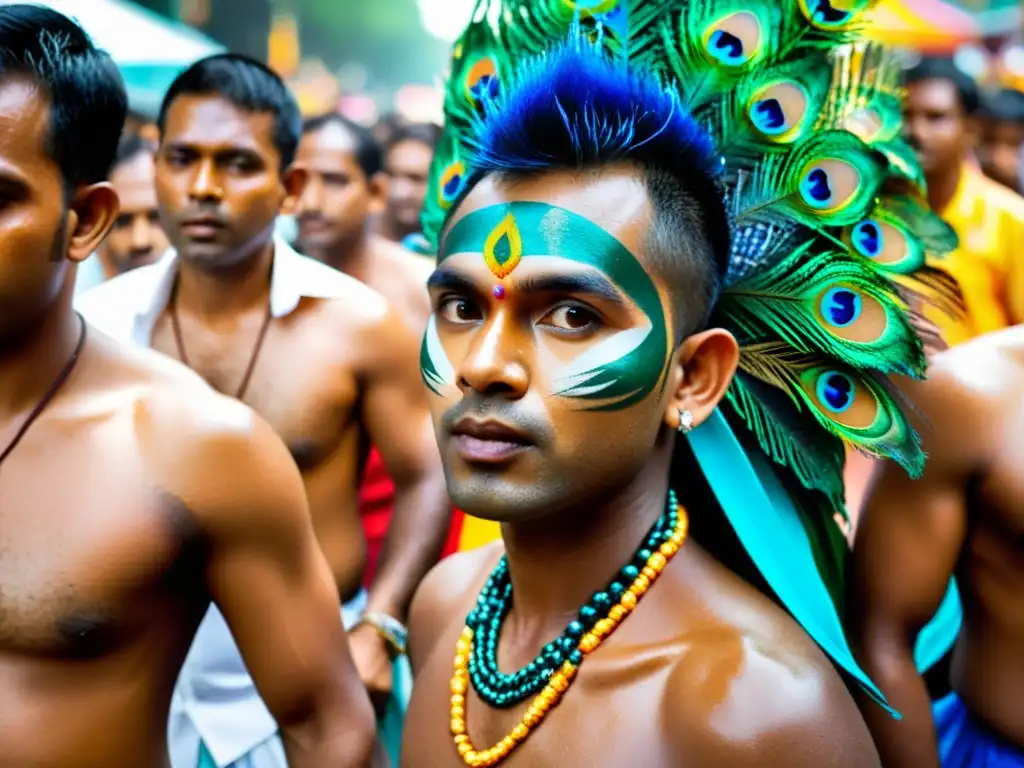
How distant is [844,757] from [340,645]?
1134mm

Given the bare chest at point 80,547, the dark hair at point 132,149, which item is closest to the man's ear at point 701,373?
the bare chest at point 80,547

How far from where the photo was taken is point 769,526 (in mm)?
2082

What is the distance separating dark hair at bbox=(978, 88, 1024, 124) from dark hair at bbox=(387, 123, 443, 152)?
12.6ft

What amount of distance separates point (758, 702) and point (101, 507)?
3.99 ft

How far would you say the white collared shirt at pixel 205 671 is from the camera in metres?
3.14

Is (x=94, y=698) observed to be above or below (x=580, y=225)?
below

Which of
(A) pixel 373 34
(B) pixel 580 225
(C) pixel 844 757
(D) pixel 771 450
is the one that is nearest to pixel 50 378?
(B) pixel 580 225

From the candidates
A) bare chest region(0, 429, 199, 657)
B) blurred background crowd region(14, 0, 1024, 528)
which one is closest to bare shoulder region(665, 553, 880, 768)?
bare chest region(0, 429, 199, 657)

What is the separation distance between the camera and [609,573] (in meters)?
1.95

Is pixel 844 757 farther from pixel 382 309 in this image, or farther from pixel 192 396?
pixel 382 309

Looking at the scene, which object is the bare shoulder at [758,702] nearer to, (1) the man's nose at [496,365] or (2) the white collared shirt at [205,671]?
(1) the man's nose at [496,365]

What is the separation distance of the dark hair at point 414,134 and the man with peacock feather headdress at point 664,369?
5.07 meters

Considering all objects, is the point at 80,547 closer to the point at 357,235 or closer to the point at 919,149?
the point at 357,235

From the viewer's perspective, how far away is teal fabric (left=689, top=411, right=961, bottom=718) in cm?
202
